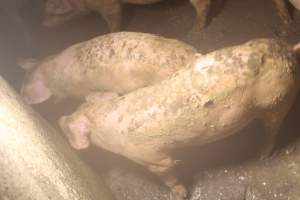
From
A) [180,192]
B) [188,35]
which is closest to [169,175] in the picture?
[180,192]

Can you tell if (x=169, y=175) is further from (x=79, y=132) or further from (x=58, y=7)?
(x=58, y=7)

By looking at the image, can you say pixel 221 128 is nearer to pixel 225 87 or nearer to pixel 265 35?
pixel 225 87

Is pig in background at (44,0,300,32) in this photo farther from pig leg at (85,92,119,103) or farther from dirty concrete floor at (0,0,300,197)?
pig leg at (85,92,119,103)

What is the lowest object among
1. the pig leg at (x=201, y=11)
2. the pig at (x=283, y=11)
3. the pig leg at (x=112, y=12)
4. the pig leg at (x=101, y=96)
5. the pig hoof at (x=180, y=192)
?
the pig hoof at (x=180, y=192)

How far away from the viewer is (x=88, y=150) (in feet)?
12.0

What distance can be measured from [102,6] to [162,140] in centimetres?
199

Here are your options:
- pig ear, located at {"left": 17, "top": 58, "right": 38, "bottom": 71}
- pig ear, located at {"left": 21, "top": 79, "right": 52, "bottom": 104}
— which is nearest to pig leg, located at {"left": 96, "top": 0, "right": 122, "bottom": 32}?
pig ear, located at {"left": 17, "top": 58, "right": 38, "bottom": 71}

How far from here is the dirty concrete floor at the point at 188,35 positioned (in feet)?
11.5

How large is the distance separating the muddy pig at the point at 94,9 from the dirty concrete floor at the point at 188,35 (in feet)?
0.38

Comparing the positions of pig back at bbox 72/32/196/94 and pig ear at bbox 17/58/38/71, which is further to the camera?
pig ear at bbox 17/58/38/71

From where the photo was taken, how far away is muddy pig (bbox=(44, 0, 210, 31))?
13.2ft

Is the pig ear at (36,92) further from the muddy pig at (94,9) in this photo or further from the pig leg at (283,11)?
the pig leg at (283,11)

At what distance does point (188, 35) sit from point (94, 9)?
110 centimetres

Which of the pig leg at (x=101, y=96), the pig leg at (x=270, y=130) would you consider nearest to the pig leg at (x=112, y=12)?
the pig leg at (x=101, y=96)
